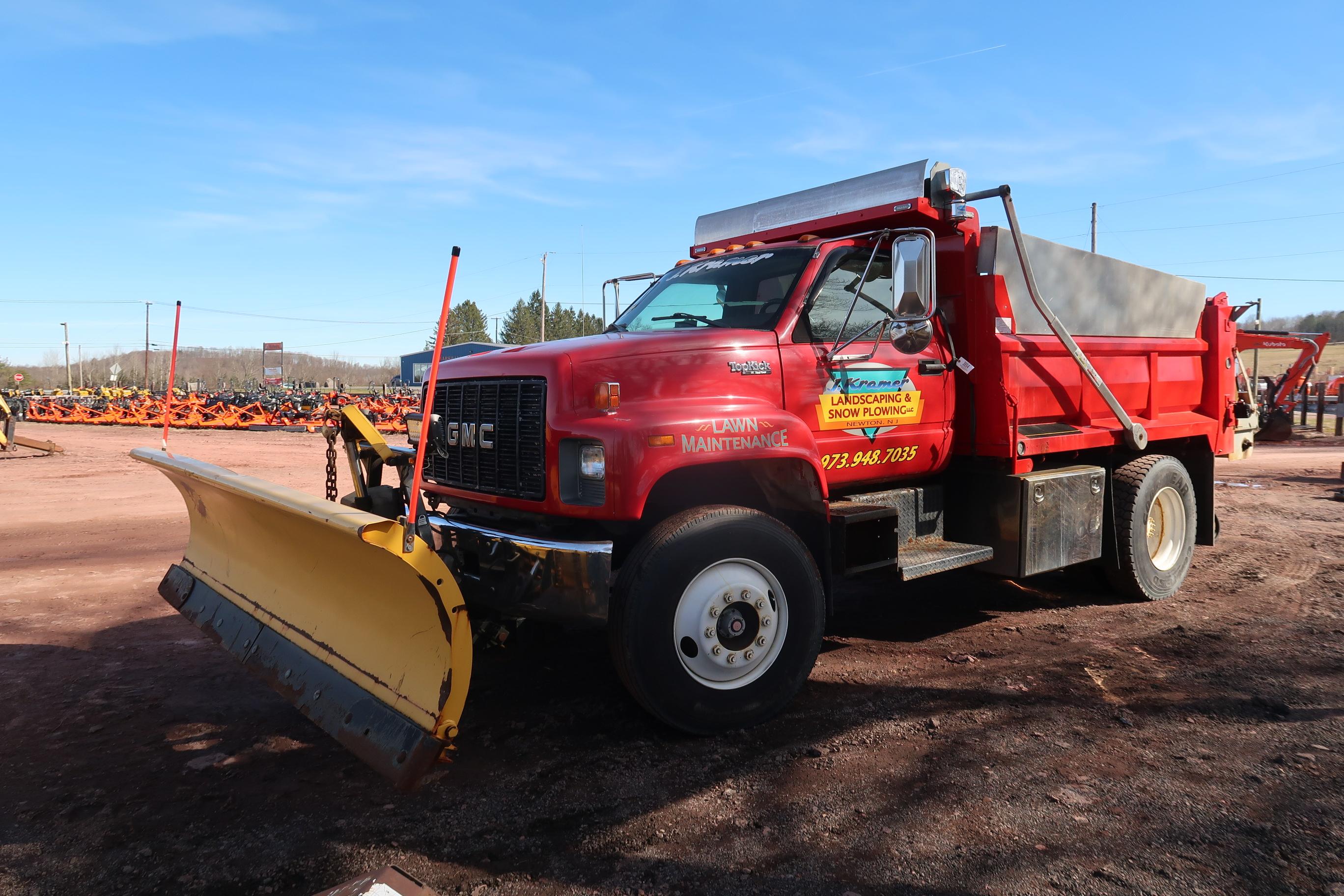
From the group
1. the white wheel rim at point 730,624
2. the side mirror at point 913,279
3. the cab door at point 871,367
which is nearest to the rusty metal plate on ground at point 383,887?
the white wheel rim at point 730,624

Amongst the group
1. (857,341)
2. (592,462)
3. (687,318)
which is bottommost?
(592,462)

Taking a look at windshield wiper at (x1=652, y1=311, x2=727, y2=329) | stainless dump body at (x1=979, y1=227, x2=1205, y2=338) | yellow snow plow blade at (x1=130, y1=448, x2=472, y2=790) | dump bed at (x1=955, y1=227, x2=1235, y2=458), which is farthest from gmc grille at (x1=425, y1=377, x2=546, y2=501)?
stainless dump body at (x1=979, y1=227, x2=1205, y2=338)

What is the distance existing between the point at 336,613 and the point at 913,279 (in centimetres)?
325

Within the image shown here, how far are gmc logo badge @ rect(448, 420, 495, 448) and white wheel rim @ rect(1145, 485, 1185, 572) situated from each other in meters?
5.32

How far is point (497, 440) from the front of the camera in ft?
14.0

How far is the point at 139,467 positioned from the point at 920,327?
16.5 meters

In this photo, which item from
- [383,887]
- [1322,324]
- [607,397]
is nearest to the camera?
[383,887]

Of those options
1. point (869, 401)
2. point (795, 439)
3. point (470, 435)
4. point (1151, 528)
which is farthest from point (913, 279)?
point (1151, 528)

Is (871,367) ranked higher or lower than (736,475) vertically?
higher

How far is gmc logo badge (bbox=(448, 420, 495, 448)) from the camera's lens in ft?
14.2

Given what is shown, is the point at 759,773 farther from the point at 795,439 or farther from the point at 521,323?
the point at 521,323

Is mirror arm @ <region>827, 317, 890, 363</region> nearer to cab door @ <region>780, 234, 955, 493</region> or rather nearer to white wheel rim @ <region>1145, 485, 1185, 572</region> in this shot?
cab door @ <region>780, 234, 955, 493</region>

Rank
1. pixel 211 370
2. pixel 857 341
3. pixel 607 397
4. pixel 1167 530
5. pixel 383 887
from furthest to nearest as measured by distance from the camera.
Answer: pixel 211 370
pixel 1167 530
pixel 857 341
pixel 607 397
pixel 383 887

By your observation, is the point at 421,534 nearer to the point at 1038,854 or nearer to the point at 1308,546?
the point at 1038,854
